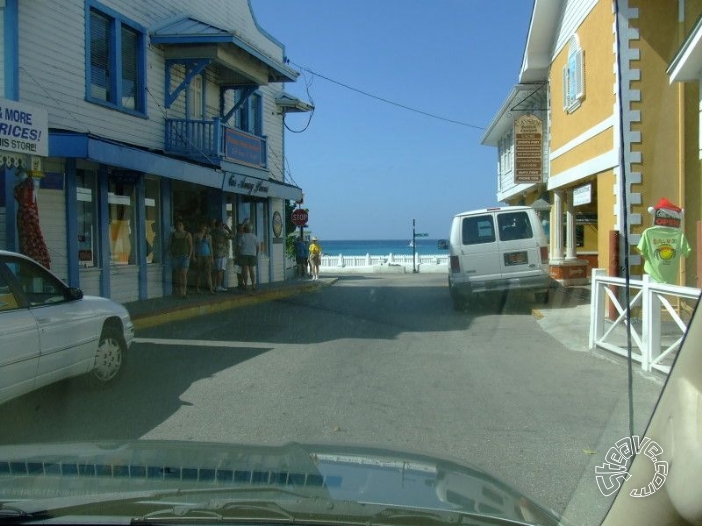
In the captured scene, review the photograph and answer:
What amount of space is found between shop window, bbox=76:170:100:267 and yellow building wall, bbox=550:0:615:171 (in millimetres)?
10060

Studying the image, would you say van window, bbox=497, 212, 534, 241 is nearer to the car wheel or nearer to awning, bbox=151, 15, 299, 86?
awning, bbox=151, 15, 299, 86

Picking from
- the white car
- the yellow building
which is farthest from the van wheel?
the white car

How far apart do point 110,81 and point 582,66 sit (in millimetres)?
9781

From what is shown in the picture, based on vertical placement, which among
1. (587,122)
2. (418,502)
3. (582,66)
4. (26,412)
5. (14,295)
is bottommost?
(26,412)

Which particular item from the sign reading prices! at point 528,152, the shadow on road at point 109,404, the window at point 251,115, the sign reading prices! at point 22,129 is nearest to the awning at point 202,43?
the window at point 251,115

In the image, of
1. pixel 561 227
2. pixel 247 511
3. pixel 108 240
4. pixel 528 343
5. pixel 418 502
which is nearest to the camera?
pixel 247 511

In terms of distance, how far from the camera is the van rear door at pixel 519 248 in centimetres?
1534

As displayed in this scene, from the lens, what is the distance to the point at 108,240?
14625 mm

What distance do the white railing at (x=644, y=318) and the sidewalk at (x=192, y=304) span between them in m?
7.74

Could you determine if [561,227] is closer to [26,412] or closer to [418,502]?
[26,412]

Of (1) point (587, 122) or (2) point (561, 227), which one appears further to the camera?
(2) point (561, 227)

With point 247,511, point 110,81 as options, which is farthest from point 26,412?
point 110,81

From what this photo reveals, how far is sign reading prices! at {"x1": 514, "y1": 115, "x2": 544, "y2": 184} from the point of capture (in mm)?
22172

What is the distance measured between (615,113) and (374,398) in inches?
318
